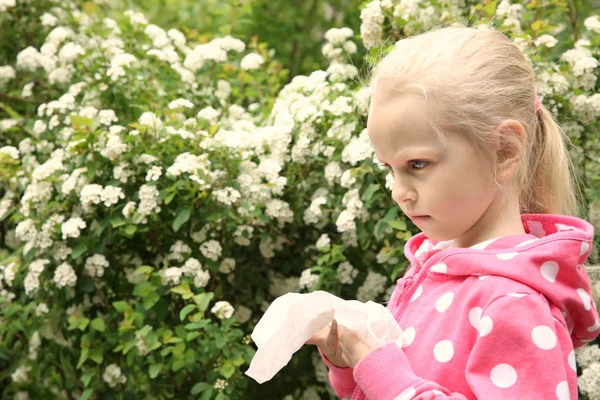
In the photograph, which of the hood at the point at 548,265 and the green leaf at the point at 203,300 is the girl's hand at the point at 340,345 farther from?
the green leaf at the point at 203,300

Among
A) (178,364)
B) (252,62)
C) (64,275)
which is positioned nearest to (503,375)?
(178,364)

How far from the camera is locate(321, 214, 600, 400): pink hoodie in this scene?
4.64 feet

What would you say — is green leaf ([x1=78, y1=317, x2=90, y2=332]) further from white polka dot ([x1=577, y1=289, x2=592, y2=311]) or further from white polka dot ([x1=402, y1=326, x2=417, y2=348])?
white polka dot ([x1=577, y1=289, x2=592, y2=311])

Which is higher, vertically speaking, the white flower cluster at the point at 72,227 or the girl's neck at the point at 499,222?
the girl's neck at the point at 499,222

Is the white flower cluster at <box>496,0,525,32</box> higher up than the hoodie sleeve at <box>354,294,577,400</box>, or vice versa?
the hoodie sleeve at <box>354,294,577,400</box>

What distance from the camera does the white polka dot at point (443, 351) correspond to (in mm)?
1512

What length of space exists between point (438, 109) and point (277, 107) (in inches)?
74.7

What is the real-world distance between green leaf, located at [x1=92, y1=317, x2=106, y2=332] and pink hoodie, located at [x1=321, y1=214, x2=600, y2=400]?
160 centimetres

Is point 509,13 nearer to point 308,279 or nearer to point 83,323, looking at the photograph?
point 308,279

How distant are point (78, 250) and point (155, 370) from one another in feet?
1.68

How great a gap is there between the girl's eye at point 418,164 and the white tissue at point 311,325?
0.85ft

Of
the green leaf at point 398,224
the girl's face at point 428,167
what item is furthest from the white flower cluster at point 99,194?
the girl's face at point 428,167

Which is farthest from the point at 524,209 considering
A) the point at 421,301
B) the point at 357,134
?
the point at 357,134

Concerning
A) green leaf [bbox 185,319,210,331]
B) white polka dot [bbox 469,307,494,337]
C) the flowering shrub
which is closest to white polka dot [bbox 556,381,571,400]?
white polka dot [bbox 469,307,494,337]
